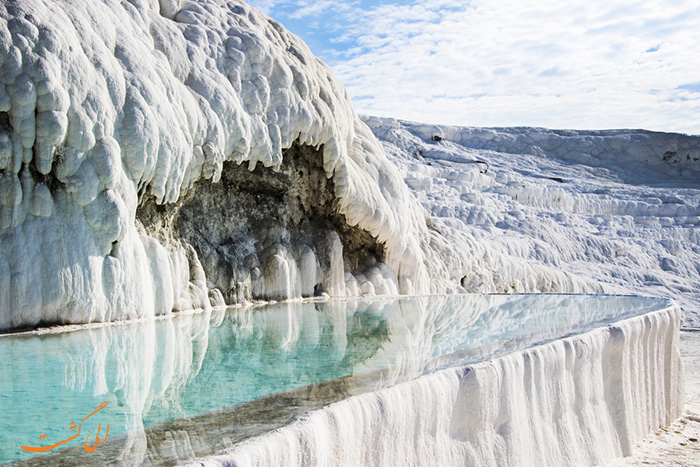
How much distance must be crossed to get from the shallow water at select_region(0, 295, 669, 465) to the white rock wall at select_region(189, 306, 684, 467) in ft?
0.74

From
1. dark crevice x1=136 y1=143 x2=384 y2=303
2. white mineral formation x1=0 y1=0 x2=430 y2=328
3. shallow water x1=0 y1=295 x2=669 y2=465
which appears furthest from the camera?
dark crevice x1=136 y1=143 x2=384 y2=303

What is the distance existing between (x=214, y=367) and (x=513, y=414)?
72.9 inches

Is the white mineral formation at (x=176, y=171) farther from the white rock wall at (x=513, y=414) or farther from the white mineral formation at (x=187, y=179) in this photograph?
the white rock wall at (x=513, y=414)

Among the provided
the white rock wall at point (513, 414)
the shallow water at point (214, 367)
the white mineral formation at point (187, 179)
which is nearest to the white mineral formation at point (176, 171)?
the white mineral formation at point (187, 179)

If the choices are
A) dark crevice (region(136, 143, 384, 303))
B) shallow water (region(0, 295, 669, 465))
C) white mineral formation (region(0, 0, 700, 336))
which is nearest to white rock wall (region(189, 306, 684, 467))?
shallow water (region(0, 295, 669, 465))

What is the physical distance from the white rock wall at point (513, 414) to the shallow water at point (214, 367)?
224 mm

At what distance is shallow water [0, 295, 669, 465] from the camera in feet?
8.87

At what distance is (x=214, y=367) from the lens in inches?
158

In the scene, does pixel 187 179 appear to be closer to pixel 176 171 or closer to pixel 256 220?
pixel 176 171

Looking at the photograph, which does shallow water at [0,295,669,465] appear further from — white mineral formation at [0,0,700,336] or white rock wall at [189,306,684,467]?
white mineral formation at [0,0,700,336]

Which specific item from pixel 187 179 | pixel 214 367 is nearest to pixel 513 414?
pixel 214 367

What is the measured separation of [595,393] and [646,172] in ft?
103

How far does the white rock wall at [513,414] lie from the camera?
276 centimetres

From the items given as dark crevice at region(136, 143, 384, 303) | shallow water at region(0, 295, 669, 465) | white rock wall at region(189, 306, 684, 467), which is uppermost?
dark crevice at region(136, 143, 384, 303)
